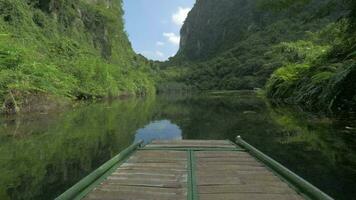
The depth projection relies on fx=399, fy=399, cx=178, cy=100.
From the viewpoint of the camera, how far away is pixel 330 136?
10.1 metres

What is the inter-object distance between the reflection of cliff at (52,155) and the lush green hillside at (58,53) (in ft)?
26.2

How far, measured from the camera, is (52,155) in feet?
27.3

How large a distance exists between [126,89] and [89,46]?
1470cm

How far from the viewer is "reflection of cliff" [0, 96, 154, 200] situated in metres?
5.86

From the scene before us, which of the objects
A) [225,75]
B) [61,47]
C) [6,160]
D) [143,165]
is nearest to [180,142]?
[143,165]

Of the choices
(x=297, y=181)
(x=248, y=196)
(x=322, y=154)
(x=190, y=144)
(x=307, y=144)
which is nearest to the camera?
(x=248, y=196)

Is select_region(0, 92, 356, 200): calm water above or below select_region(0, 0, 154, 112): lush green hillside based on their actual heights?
below

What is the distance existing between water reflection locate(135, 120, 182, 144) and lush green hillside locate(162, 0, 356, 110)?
15.1ft

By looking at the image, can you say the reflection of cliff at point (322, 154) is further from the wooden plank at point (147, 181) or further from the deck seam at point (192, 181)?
the wooden plank at point (147, 181)

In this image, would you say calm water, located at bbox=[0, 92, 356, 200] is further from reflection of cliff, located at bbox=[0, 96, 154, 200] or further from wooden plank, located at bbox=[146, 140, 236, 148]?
wooden plank, located at bbox=[146, 140, 236, 148]

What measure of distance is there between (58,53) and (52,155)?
35.9 meters

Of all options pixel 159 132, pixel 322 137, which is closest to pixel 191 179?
pixel 322 137

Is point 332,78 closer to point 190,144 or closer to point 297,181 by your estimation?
point 190,144

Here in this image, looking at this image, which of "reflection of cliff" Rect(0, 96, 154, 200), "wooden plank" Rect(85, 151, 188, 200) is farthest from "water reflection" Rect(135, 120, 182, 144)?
A: "wooden plank" Rect(85, 151, 188, 200)
